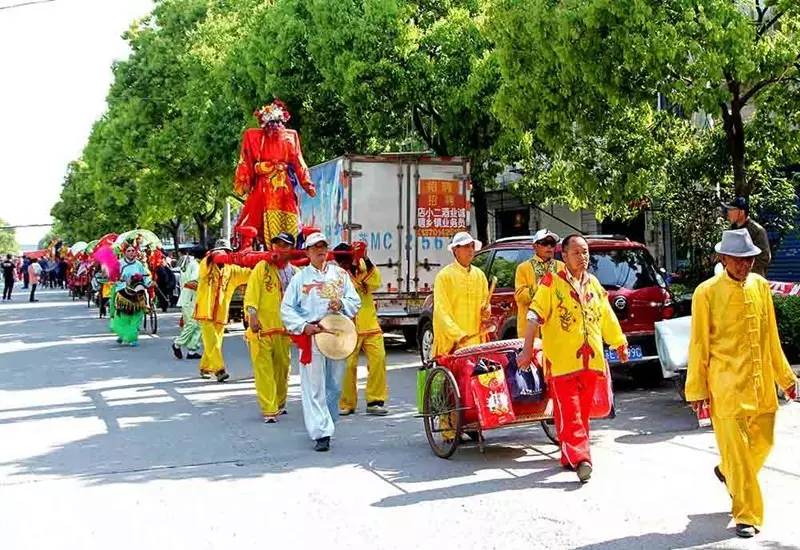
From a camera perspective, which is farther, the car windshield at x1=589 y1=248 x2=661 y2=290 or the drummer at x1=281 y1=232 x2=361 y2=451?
the car windshield at x1=589 y1=248 x2=661 y2=290

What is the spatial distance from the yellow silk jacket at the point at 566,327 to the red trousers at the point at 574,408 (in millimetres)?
67

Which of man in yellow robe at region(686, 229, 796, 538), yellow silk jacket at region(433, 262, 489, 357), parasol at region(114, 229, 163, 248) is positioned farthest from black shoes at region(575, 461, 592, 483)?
parasol at region(114, 229, 163, 248)

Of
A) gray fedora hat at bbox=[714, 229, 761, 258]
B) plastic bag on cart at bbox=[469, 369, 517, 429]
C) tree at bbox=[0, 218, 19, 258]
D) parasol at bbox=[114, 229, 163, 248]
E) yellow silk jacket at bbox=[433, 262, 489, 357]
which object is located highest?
tree at bbox=[0, 218, 19, 258]

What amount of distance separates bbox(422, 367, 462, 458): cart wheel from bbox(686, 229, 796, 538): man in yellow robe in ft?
7.47

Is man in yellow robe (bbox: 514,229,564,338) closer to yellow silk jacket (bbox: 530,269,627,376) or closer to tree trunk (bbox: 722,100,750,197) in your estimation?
yellow silk jacket (bbox: 530,269,627,376)

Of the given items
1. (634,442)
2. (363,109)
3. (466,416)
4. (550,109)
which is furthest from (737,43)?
(363,109)

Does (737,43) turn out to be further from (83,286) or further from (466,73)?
(83,286)

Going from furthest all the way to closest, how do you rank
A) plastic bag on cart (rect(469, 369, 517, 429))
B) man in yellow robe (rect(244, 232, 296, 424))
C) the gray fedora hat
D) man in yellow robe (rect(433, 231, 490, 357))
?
man in yellow robe (rect(244, 232, 296, 424))
man in yellow robe (rect(433, 231, 490, 357))
plastic bag on cart (rect(469, 369, 517, 429))
the gray fedora hat

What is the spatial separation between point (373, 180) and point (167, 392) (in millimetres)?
5864

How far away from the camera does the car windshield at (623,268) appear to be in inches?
439

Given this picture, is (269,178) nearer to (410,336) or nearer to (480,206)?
(410,336)

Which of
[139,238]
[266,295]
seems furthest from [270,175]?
[139,238]

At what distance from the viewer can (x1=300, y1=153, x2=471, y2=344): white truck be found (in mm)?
16516

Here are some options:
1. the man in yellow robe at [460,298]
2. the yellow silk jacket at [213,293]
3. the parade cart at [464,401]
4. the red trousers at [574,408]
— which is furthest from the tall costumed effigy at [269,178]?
the red trousers at [574,408]
